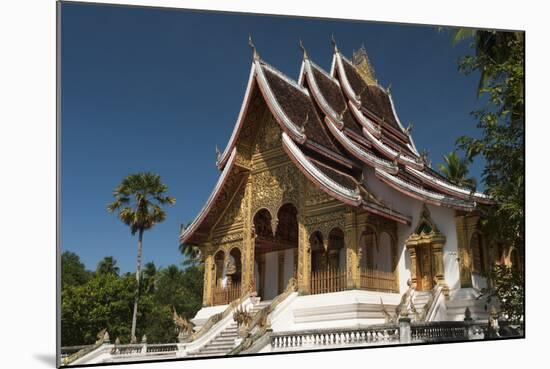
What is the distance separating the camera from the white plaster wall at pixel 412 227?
8984mm

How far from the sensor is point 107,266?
7.53m

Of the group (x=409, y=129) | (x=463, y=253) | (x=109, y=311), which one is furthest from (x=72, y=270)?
(x=409, y=129)

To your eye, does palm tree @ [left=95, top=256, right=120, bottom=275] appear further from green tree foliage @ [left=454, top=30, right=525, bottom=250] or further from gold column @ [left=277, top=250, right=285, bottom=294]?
green tree foliage @ [left=454, top=30, right=525, bottom=250]

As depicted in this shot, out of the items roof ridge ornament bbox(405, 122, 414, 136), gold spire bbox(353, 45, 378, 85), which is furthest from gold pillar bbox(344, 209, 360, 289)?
gold spire bbox(353, 45, 378, 85)

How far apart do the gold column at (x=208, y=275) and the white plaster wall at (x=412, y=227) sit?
284cm

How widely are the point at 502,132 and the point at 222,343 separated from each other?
468 cm

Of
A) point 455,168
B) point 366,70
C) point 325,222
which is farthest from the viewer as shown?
point 366,70

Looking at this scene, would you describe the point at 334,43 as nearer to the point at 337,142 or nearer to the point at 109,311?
the point at 337,142

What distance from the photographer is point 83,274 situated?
7.04 metres

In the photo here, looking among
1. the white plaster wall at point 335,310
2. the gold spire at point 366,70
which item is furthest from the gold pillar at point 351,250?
the gold spire at point 366,70

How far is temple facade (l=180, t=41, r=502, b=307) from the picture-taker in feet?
29.6

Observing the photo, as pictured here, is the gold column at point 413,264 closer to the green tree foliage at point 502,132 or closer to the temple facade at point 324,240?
the temple facade at point 324,240

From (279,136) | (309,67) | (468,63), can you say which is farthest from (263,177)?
(468,63)
